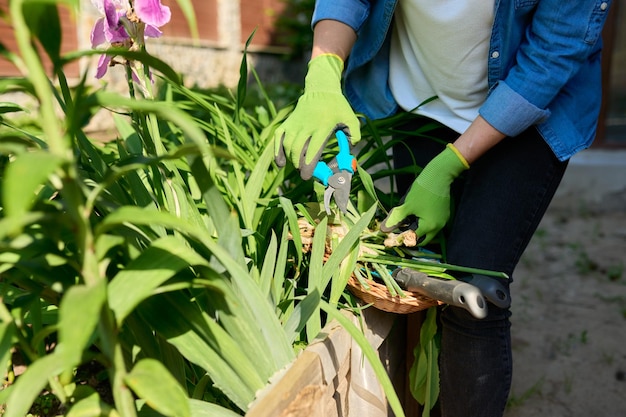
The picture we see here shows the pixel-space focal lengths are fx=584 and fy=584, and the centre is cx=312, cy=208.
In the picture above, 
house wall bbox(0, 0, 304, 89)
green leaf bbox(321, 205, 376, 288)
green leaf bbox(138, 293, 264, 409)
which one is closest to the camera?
green leaf bbox(138, 293, 264, 409)

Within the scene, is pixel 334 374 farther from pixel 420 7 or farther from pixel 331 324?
pixel 420 7

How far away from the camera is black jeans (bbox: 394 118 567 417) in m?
1.10

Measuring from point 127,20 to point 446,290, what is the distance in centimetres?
66

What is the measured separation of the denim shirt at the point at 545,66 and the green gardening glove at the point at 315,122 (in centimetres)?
15

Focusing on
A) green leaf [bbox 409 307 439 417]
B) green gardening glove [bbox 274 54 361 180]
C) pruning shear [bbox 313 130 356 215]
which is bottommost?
green leaf [bbox 409 307 439 417]

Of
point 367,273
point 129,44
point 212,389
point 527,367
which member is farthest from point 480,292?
point 527,367

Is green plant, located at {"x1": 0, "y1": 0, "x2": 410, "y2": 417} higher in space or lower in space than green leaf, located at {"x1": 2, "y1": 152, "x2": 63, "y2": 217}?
lower

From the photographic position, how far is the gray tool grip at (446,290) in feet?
3.02

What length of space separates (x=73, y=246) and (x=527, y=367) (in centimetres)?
160

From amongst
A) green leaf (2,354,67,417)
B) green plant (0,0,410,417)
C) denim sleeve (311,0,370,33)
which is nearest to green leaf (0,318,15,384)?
green plant (0,0,410,417)

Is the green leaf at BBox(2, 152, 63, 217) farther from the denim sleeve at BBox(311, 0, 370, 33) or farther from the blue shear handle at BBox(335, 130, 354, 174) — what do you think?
the denim sleeve at BBox(311, 0, 370, 33)

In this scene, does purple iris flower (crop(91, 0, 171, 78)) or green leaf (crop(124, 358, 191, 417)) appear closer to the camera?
green leaf (crop(124, 358, 191, 417))

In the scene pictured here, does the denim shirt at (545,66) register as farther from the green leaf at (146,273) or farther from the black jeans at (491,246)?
the green leaf at (146,273)

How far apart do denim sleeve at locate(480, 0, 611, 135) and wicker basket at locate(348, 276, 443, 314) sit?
0.35 meters
